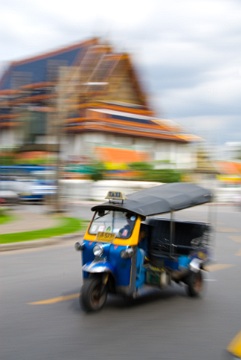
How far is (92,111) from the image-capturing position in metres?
49.3

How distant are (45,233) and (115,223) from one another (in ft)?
30.3

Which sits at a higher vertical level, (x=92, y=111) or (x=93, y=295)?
(x=92, y=111)

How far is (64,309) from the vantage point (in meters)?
7.94

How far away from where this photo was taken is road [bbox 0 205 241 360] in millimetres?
6016

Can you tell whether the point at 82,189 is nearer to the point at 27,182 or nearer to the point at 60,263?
the point at 27,182

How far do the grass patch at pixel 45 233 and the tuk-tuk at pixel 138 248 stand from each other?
6.79 m

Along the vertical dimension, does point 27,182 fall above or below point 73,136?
below

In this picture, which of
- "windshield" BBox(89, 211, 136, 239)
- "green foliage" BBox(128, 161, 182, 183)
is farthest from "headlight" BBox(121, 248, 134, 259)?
"green foliage" BBox(128, 161, 182, 183)

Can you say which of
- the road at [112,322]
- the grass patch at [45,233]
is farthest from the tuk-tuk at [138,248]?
the grass patch at [45,233]

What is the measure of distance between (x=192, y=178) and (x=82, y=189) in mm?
9900

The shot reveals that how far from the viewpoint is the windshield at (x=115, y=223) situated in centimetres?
789

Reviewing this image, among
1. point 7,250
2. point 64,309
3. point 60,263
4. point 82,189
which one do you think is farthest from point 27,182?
point 64,309

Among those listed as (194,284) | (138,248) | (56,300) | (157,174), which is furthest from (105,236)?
(157,174)

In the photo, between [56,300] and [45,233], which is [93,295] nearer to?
[56,300]
